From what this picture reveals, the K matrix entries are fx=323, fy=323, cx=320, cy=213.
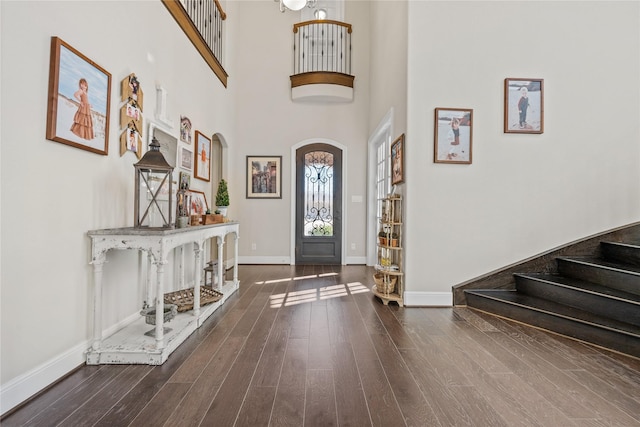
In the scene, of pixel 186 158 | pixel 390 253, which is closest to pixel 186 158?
pixel 186 158

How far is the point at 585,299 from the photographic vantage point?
8.95 feet

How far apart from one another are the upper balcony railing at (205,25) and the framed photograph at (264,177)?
1.43 metres

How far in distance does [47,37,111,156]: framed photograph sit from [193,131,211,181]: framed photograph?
1808mm

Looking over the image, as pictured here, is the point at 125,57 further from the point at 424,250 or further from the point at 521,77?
the point at 521,77

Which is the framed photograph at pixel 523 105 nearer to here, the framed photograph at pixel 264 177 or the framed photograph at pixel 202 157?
the framed photograph at pixel 202 157

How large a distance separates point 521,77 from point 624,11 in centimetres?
128

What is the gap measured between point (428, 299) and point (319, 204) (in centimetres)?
308

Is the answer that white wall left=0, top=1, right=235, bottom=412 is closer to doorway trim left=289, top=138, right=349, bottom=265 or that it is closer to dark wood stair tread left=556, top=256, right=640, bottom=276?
doorway trim left=289, top=138, right=349, bottom=265

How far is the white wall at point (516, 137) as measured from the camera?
3.46m

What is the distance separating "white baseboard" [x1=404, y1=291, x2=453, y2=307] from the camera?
11.3ft

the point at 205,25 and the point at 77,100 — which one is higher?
the point at 205,25

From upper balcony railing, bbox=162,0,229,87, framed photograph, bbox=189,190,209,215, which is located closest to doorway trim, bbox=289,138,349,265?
upper balcony railing, bbox=162,0,229,87

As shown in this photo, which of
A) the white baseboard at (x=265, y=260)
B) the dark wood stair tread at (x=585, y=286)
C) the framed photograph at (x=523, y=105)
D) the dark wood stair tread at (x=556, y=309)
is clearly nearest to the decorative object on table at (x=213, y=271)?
the white baseboard at (x=265, y=260)

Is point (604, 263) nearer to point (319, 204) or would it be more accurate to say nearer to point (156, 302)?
point (156, 302)
